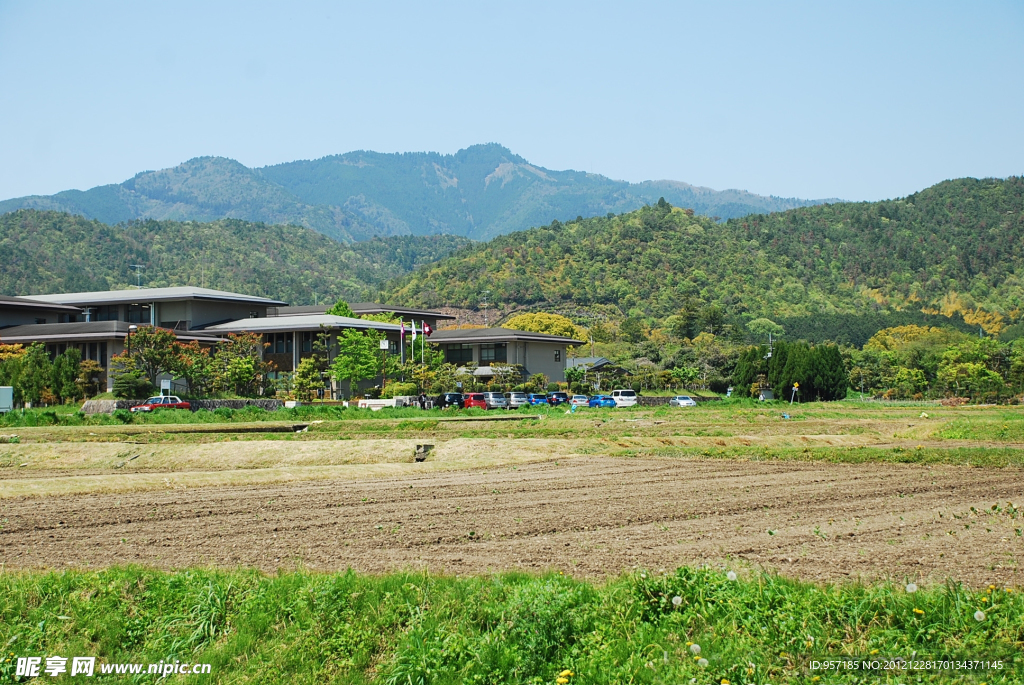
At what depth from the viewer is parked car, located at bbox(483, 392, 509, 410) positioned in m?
53.8

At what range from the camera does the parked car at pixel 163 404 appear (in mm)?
43031

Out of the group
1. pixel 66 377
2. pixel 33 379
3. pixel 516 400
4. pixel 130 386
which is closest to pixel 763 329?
pixel 516 400

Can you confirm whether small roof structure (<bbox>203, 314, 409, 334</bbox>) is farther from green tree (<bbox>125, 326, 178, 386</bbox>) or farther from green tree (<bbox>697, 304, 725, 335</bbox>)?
green tree (<bbox>697, 304, 725, 335</bbox>)

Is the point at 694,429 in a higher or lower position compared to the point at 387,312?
lower

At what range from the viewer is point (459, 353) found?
8019 centimetres

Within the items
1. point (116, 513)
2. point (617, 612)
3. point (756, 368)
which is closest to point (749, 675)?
point (617, 612)

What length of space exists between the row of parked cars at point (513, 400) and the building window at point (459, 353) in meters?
14.4

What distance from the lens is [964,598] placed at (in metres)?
7.75

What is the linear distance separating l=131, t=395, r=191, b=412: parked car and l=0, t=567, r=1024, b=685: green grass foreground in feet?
117

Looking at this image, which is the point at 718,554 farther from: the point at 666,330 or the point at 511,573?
the point at 666,330

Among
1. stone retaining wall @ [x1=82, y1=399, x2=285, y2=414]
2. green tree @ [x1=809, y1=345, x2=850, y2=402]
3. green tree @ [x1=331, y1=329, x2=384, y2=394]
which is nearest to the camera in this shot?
stone retaining wall @ [x1=82, y1=399, x2=285, y2=414]

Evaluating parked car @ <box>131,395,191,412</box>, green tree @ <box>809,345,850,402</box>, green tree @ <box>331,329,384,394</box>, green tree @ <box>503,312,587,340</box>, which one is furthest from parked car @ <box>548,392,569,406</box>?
green tree @ <box>503,312,587,340</box>

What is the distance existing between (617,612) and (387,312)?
74.2 metres

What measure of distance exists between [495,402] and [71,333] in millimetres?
30137
